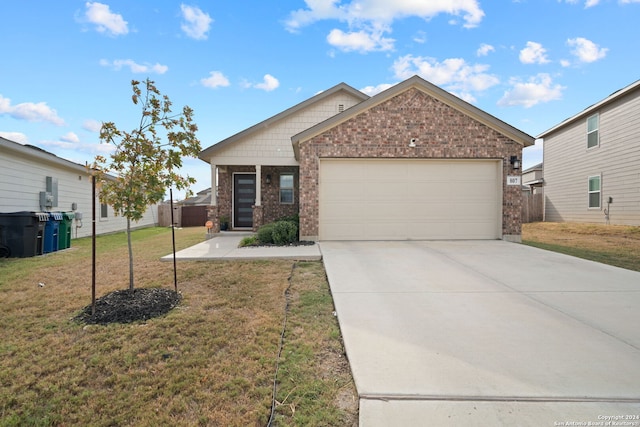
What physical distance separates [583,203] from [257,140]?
51.7ft

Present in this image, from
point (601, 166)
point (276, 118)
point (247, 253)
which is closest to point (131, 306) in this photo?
point (247, 253)

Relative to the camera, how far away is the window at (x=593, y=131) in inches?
552

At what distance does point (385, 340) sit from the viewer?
2885 millimetres

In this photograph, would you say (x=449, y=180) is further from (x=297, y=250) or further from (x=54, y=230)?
(x=54, y=230)

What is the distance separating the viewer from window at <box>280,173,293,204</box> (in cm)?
1221

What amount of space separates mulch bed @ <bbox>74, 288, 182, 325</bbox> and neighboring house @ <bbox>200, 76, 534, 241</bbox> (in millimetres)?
5031

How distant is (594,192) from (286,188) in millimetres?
14304

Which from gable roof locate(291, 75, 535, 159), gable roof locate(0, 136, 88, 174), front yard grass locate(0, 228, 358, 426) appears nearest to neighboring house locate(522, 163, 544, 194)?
gable roof locate(291, 75, 535, 159)

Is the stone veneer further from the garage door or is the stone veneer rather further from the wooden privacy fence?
the wooden privacy fence

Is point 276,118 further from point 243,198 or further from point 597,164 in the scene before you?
point 597,164

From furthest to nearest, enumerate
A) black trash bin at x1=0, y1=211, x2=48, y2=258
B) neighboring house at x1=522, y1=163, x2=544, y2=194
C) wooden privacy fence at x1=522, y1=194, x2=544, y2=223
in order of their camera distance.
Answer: neighboring house at x1=522, y1=163, x2=544, y2=194, wooden privacy fence at x1=522, y1=194, x2=544, y2=223, black trash bin at x1=0, y1=211, x2=48, y2=258

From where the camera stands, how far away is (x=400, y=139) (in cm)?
880

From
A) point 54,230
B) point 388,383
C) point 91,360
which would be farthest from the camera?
point 54,230

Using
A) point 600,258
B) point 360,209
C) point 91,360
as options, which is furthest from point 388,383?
point 600,258
